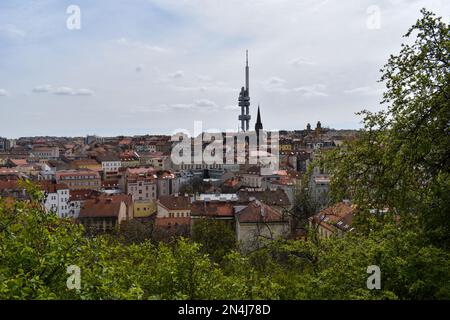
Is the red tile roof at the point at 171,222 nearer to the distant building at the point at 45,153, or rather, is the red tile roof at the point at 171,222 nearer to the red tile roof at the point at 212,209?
the red tile roof at the point at 212,209

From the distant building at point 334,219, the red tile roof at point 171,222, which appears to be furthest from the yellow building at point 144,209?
the distant building at point 334,219

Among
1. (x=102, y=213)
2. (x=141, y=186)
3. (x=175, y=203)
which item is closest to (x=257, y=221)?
(x=175, y=203)

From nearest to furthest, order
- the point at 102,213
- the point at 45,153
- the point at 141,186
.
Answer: the point at 102,213, the point at 141,186, the point at 45,153

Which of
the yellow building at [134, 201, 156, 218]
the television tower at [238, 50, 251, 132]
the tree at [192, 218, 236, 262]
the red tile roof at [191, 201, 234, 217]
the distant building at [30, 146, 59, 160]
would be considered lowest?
the yellow building at [134, 201, 156, 218]

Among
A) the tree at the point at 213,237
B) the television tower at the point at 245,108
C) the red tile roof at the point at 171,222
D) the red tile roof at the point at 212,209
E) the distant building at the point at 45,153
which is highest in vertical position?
the television tower at the point at 245,108

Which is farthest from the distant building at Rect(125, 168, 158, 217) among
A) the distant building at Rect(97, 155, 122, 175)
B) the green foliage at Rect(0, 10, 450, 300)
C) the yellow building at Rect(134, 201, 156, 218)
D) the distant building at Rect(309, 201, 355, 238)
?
the green foliage at Rect(0, 10, 450, 300)

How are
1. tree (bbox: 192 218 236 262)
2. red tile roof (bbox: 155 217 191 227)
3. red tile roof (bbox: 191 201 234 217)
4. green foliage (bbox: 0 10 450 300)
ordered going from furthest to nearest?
red tile roof (bbox: 155 217 191 227)
red tile roof (bbox: 191 201 234 217)
tree (bbox: 192 218 236 262)
green foliage (bbox: 0 10 450 300)

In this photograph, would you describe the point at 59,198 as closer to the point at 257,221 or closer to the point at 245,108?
the point at 257,221

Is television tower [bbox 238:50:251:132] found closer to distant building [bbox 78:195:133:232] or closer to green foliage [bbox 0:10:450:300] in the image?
distant building [bbox 78:195:133:232]

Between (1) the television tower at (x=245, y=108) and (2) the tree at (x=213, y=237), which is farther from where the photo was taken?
(1) the television tower at (x=245, y=108)

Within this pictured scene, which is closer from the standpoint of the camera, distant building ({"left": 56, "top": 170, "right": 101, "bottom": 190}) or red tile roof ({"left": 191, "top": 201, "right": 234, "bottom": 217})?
red tile roof ({"left": 191, "top": 201, "right": 234, "bottom": 217})

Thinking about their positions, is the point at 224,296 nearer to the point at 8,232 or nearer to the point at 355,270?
the point at 355,270

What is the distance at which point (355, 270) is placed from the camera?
8891mm

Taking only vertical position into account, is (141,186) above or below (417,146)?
below
